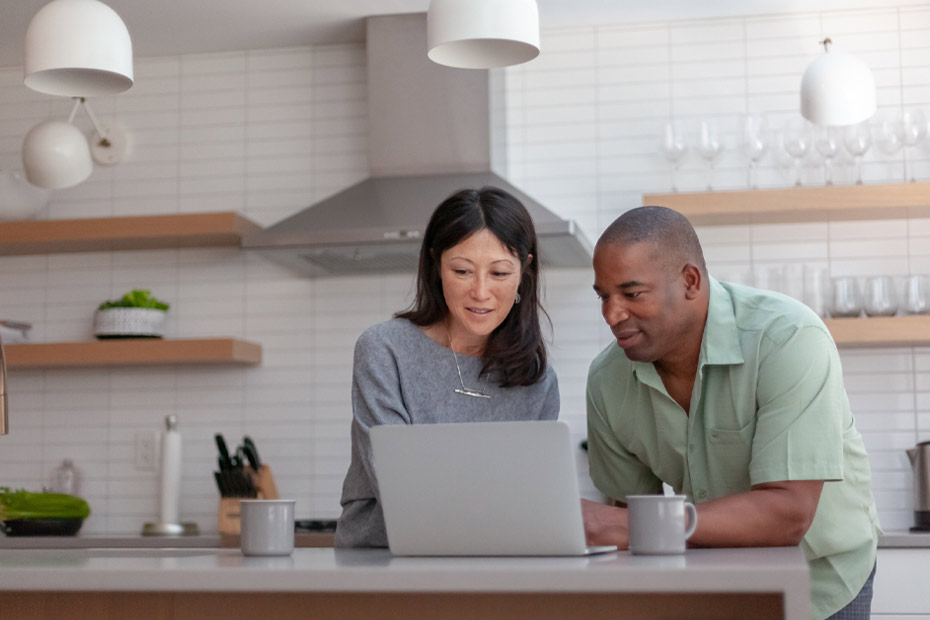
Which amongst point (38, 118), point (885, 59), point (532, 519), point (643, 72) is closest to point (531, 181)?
point (643, 72)

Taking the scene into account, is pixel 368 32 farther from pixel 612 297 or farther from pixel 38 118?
pixel 612 297

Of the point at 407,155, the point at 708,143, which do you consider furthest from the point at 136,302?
the point at 708,143

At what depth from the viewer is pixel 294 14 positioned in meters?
4.05

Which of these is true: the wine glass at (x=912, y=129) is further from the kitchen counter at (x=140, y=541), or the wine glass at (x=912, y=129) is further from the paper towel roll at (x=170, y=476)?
the paper towel roll at (x=170, y=476)

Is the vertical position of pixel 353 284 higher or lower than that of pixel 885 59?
lower

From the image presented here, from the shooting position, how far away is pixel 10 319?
448 centimetres

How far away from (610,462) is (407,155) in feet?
6.89

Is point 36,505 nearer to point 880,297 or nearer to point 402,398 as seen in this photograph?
point 402,398

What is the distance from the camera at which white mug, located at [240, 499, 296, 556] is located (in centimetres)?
159

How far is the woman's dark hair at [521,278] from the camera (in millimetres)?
2090

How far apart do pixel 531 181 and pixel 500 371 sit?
2.19 metres

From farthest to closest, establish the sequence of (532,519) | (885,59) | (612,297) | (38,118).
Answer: (38,118) < (885,59) < (612,297) < (532,519)

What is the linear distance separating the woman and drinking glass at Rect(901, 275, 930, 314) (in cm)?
190

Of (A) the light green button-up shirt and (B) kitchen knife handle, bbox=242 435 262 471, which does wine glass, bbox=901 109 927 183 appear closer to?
(A) the light green button-up shirt
